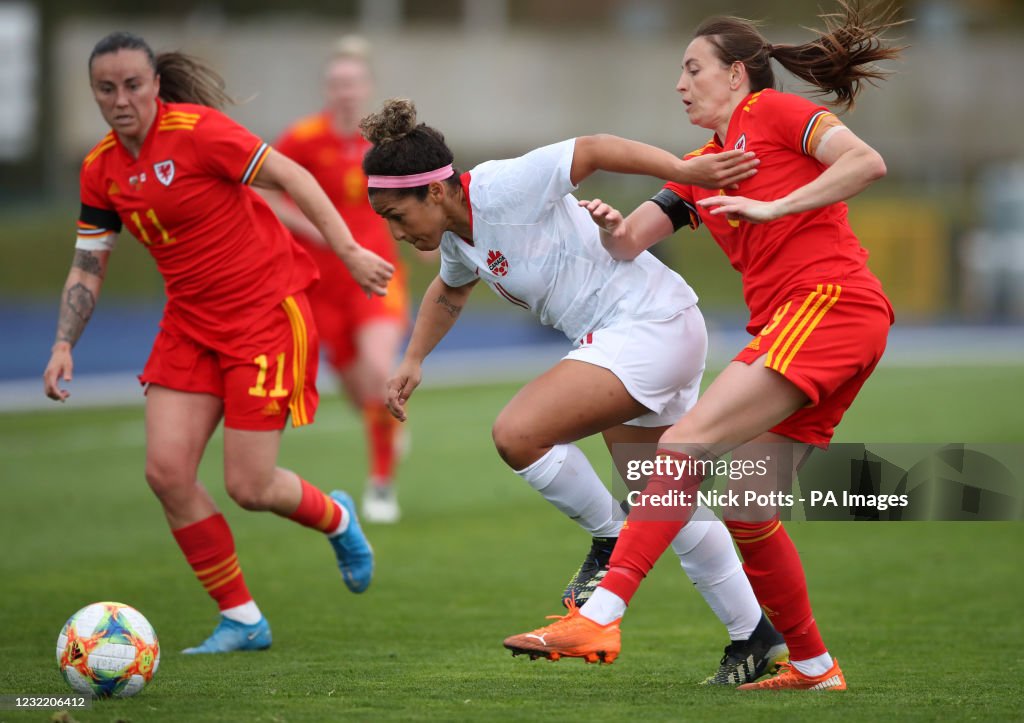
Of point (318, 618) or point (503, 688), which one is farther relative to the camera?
point (318, 618)

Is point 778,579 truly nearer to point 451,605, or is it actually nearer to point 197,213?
point 451,605

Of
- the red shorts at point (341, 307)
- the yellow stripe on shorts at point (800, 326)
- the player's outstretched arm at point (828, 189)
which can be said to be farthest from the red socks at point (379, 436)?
the player's outstretched arm at point (828, 189)

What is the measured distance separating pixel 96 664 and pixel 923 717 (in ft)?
8.80

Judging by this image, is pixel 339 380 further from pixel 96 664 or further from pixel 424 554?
pixel 96 664

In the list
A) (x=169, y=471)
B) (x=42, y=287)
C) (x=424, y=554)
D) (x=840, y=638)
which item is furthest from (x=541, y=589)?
(x=42, y=287)

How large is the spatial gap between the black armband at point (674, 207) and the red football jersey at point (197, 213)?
1.67m

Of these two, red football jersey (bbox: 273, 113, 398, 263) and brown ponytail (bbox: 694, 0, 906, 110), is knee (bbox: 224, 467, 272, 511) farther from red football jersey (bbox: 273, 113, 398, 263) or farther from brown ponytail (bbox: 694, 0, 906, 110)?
red football jersey (bbox: 273, 113, 398, 263)

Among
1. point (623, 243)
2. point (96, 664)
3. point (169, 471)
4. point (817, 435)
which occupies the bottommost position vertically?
point (96, 664)

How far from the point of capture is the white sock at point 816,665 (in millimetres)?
4949

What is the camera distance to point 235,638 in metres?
5.86

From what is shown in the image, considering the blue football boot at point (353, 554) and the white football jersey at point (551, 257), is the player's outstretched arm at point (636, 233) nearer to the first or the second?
the white football jersey at point (551, 257)

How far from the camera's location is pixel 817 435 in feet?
15.9

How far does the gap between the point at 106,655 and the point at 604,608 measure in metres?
1.68

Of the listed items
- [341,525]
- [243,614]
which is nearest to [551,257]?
[341,525]
